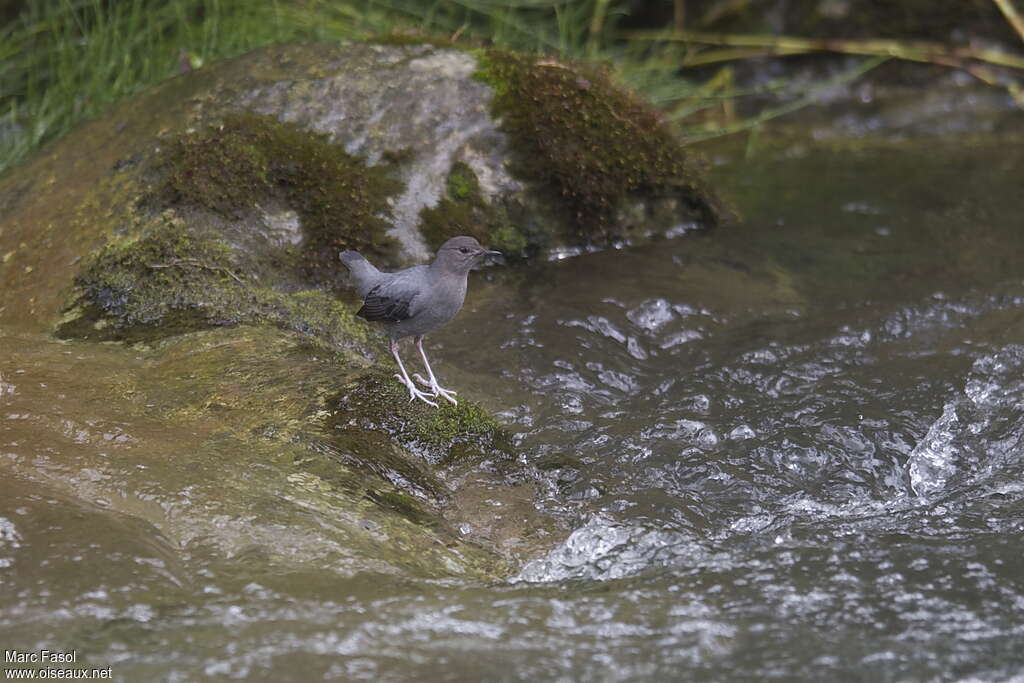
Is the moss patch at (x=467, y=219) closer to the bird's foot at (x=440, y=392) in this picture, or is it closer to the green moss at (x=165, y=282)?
the green moss at (x=165, y=282)

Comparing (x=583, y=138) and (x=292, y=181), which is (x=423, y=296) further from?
(x=583, y=138)

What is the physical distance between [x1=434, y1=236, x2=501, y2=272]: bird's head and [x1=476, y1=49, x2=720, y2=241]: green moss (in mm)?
1712

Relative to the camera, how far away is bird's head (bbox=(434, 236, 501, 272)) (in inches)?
157

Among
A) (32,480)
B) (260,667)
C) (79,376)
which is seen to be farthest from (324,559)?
(79,376)

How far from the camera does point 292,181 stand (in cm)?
516

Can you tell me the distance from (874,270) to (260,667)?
420 centimetres

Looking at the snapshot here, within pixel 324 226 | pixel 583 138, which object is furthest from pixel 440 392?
pixel 583 138

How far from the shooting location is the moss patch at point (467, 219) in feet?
17.5

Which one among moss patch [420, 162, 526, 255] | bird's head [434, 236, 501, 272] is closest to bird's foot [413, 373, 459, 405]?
bird's head [434, 236, 501, 272]

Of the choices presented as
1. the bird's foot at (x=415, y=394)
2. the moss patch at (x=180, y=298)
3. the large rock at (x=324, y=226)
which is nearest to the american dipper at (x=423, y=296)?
the bird's foot at (x=415, y=394)

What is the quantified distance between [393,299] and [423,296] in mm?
120

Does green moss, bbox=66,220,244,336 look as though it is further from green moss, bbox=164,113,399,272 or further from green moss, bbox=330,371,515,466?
green moss, bbox=330,371,515,466

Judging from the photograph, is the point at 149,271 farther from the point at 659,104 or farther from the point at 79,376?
the point at 659,104

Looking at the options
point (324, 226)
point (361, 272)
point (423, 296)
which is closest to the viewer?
point (423, 296)
